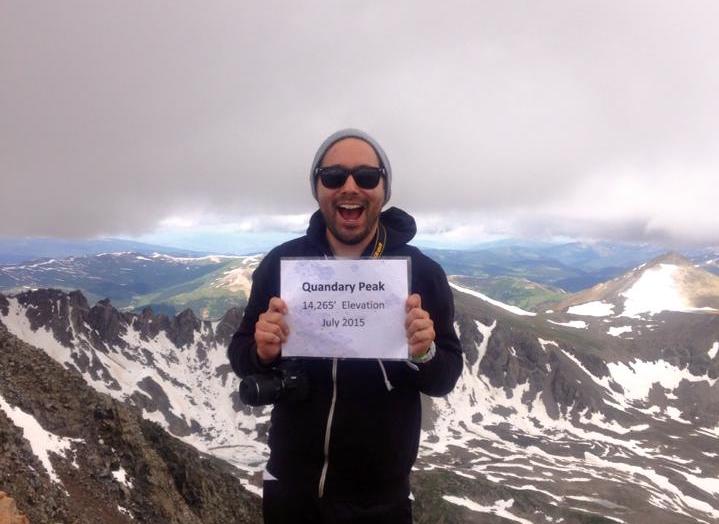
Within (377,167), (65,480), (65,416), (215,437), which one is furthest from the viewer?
(215,437)

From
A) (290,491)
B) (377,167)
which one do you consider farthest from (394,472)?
(377,167)

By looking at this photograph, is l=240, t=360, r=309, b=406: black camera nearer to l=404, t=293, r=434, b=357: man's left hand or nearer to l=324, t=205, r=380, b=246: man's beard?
l=404, t=293, r=434, b=357: man's left hand

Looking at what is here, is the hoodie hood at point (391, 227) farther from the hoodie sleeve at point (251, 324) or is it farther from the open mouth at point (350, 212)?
the hoodie sleeve at point (251, 324)

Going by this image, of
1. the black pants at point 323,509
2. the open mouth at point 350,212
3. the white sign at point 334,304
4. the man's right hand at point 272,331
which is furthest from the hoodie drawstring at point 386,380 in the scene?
the open mouth at point 350,212

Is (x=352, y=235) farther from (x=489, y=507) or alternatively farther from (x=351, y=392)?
(x=489, y=507)

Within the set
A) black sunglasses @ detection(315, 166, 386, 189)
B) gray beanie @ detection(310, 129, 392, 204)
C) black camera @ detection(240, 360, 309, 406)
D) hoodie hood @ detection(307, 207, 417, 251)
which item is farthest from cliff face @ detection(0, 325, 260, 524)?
black sunglasses @ detection(315, 166, 386, 189)

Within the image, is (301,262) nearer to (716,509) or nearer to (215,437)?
(215,437)
